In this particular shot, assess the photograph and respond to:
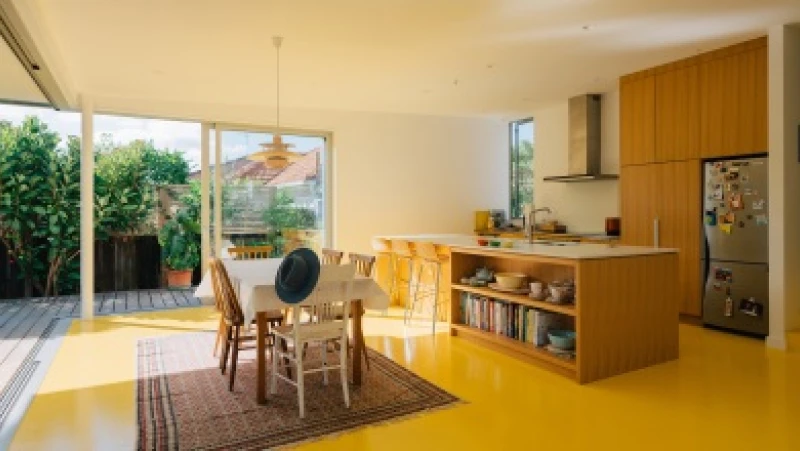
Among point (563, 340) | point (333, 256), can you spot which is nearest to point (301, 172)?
point (333, 256)

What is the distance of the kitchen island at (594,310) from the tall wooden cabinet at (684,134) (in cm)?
137

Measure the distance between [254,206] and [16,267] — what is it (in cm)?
326

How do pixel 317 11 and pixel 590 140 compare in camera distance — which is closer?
pixel 317 11

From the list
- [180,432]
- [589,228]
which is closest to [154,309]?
[180,432]

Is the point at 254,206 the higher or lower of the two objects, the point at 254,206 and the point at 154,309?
the higher

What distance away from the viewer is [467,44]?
4.43 meters

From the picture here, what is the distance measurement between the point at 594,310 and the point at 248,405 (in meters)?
2.37

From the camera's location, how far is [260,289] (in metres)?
3.07

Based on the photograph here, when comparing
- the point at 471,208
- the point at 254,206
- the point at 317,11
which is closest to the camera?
the point at 317,11

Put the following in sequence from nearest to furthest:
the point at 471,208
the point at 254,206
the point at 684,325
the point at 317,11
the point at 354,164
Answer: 1. the point at 317,11
2. the point at 684,325
3. the point at 254,206
4. the point at 354,164
5. the point at 471,208

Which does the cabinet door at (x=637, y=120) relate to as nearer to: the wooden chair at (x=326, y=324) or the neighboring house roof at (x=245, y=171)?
the wooden chair at (x=326, y=324)

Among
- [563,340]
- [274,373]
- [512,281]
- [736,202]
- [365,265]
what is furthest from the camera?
[736,202]

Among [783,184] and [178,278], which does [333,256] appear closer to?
[783,184]

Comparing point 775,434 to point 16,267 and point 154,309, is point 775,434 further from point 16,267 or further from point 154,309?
point 16,267
